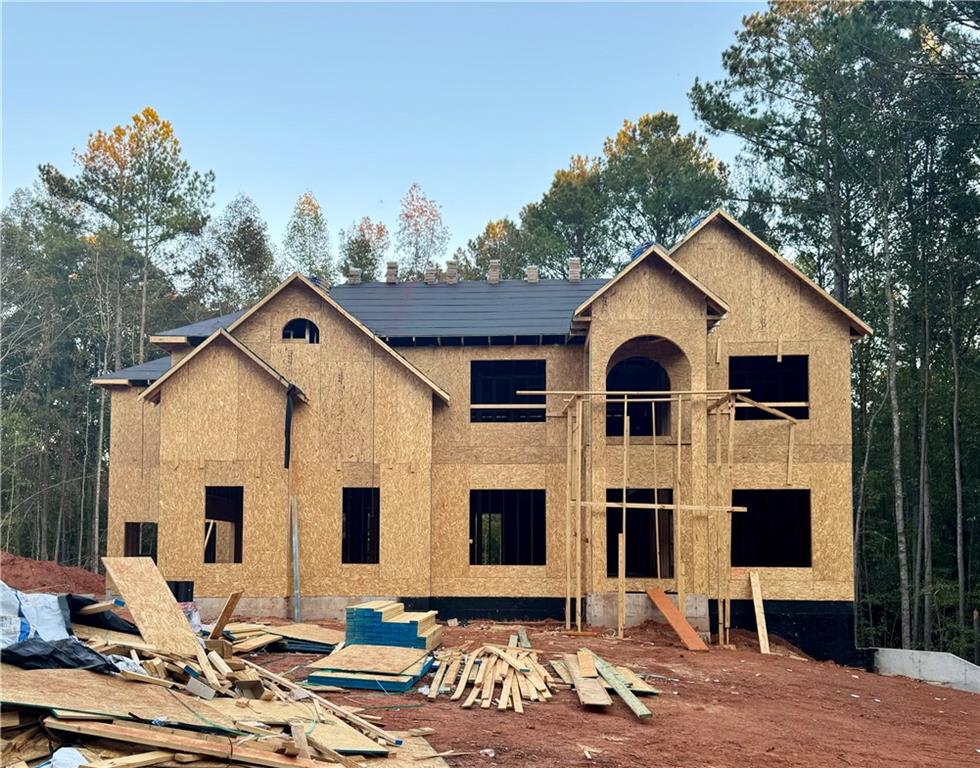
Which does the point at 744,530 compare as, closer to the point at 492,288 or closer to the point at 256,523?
the point at 492,288

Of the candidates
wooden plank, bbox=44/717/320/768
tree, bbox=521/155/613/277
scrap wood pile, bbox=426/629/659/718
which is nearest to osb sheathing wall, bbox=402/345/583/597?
scrap wood pile, bbox=426/629/659/718

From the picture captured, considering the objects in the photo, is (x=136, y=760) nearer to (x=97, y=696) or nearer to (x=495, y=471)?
(x=97, y=696)

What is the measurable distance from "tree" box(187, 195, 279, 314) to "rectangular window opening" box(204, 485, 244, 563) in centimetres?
1774

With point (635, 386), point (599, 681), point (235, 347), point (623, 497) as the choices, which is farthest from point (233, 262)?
point (599, 681)

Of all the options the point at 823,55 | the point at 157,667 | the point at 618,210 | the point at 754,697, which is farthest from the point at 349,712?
the point at 618,210

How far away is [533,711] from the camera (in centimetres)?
1145

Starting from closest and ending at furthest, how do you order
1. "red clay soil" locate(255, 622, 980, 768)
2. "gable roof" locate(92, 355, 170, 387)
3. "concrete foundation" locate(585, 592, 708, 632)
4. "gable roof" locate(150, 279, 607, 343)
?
"red clay soil" locate(255, 622, 980, 768) → "concrete foundation" locate(585, 592, 708, 632) → "gable roof" locate(150, 279, 607, 343) → "gable roof" locate(92, 355, 170, 387)

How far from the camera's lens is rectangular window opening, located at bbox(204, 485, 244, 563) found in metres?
21.2

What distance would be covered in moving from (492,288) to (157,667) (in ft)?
53.3

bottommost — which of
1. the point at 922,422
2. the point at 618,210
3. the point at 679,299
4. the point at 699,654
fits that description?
the point at 699,654

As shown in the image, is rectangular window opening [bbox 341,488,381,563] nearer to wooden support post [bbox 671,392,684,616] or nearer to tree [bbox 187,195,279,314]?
wooden support post [bbox 671,392,684,616]

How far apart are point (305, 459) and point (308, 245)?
31.5m

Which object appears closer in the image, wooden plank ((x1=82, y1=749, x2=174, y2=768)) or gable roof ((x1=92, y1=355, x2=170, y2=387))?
wooden plank ((x1=82, y1=749, x2=174, y2=768))

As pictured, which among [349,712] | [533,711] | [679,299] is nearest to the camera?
[349,712]
